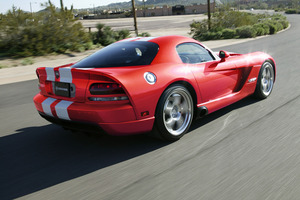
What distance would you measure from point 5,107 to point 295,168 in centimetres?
530

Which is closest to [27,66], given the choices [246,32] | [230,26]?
[246,32]

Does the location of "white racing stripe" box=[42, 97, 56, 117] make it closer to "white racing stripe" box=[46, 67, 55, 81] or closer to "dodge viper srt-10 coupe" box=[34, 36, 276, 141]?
"dodge viper srt-10 coupe" box=[34, 36, 276, 141]

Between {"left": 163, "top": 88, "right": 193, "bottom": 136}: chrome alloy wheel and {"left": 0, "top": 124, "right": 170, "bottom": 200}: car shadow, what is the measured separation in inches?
9.8

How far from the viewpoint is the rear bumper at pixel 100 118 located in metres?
3.48

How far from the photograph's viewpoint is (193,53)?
4.58 metres

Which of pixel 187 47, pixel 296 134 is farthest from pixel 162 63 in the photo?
pixel 296 134

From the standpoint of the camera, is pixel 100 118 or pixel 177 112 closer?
pixel 100 118

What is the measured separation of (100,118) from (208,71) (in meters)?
1.76

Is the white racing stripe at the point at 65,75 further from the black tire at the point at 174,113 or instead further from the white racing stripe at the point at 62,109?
the black tire at the point at 174,113

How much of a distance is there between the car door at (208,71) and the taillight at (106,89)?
119 cm

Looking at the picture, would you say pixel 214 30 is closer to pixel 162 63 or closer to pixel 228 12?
pixel 228 12

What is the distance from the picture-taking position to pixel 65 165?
3.51 m

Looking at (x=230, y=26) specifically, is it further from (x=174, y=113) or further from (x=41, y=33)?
(x=174, y=113)

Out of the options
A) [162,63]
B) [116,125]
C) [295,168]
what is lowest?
[295,168]
